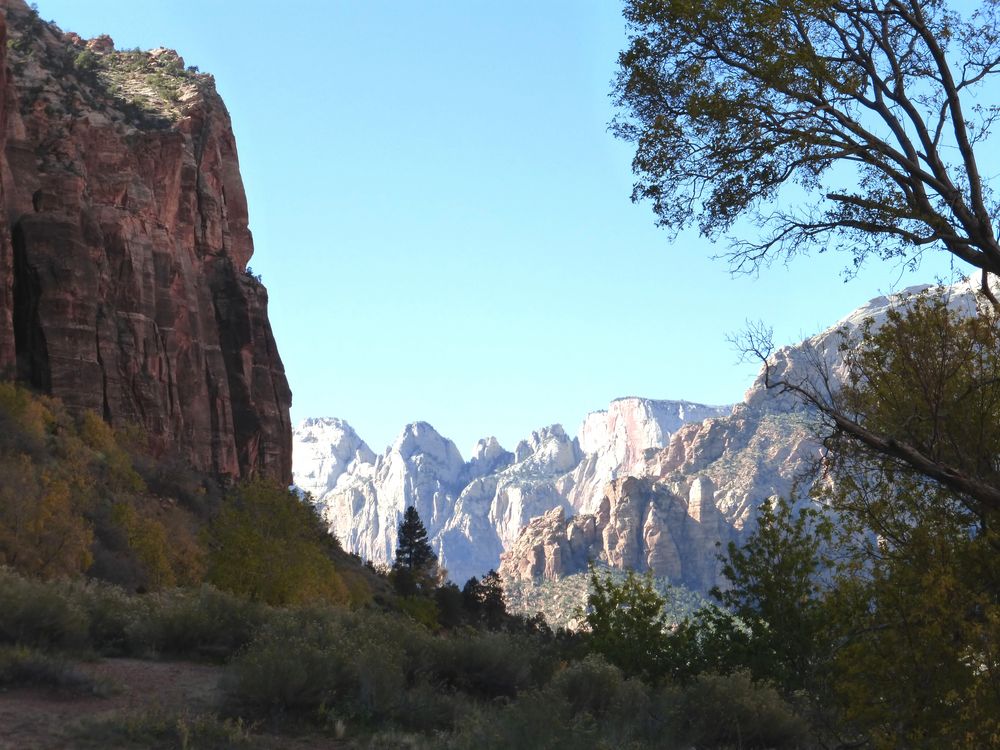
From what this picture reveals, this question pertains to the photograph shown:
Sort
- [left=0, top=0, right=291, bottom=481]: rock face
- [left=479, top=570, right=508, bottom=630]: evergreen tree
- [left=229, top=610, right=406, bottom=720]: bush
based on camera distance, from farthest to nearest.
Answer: [left=479, top=570, right=508, bottom=630]: evergreen tree, [left=0, top=0, right=291, bottom=481]: rock face, [left=229, top=610, right=406, bottom=720]: bush

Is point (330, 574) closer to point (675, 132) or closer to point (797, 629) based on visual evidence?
point (797, 629)

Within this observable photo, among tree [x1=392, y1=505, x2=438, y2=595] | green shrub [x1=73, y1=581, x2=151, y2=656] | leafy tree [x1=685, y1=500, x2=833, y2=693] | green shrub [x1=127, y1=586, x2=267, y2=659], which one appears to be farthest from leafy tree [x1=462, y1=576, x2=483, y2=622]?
green shrub [x1=127, y1=586, x2=267, y2=659]

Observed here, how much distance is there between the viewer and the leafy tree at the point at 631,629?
2334cm

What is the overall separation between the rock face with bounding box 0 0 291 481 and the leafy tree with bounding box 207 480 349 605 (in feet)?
75.0

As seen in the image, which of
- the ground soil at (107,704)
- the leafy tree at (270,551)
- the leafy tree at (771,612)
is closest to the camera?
the ground soil at (107,704)

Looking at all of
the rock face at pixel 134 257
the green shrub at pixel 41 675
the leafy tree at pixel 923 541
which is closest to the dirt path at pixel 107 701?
the green shrub at pixel 41 675

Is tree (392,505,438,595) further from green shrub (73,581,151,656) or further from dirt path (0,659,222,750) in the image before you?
dirt path (0,659,222,750)

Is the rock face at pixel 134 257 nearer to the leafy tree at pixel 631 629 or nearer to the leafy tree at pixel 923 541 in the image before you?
the leafy tree at pixel 631 629

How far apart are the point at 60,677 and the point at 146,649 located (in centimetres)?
429

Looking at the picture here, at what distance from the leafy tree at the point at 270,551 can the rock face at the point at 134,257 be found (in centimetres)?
2286

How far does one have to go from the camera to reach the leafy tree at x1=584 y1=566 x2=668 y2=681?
2334cm

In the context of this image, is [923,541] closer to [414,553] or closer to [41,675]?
[41,675]

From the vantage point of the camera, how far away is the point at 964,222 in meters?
11.5

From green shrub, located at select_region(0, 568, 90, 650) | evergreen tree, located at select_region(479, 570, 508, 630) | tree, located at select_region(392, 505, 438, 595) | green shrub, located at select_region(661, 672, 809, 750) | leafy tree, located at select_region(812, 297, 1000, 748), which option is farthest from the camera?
tree, located at select_region(392, 505, 438, 595)
